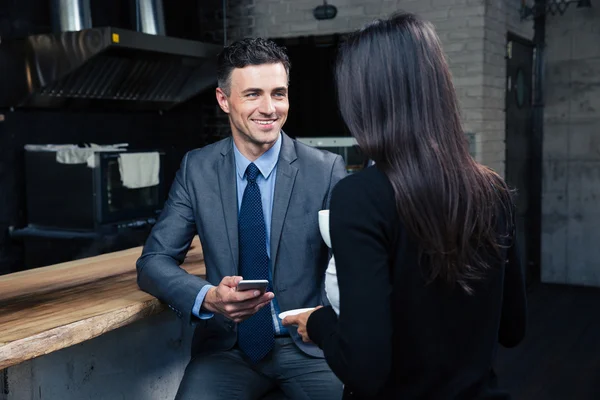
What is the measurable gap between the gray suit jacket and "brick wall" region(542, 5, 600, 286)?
4.12m

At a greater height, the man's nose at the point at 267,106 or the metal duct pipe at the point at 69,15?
the metal duct pipe at the point at 69,15

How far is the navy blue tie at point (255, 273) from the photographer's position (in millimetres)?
1808

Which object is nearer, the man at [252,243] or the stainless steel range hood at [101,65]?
the man at [252,243]

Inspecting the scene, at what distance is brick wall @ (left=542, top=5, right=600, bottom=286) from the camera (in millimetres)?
5391

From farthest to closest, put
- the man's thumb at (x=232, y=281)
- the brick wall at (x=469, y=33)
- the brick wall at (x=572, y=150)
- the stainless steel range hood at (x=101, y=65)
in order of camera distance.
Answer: the brick wall at (x=572, y=150), the brick wall at (x=469, y=33), the stainless steel range hood at (x=101, y=65), the man's thumb at (x=232, y=281)

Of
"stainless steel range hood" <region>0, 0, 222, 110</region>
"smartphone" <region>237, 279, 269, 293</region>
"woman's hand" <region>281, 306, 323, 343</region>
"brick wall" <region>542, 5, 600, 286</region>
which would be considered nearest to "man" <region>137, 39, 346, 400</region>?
"smartphone" <region>237, 279, 269, 293</region>

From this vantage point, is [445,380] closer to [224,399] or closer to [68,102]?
[224,399]

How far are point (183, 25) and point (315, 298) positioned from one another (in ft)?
13.8

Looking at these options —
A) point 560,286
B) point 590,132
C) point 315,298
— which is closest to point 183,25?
point 590,132

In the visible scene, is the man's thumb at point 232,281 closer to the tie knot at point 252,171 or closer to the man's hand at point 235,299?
the man's hand at point 235,299

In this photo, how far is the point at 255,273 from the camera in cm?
181

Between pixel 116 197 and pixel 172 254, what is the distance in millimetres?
2572

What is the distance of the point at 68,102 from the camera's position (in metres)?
4.57

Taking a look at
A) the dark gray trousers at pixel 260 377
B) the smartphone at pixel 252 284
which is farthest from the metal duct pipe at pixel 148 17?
the smartphone at pixel 252 284
